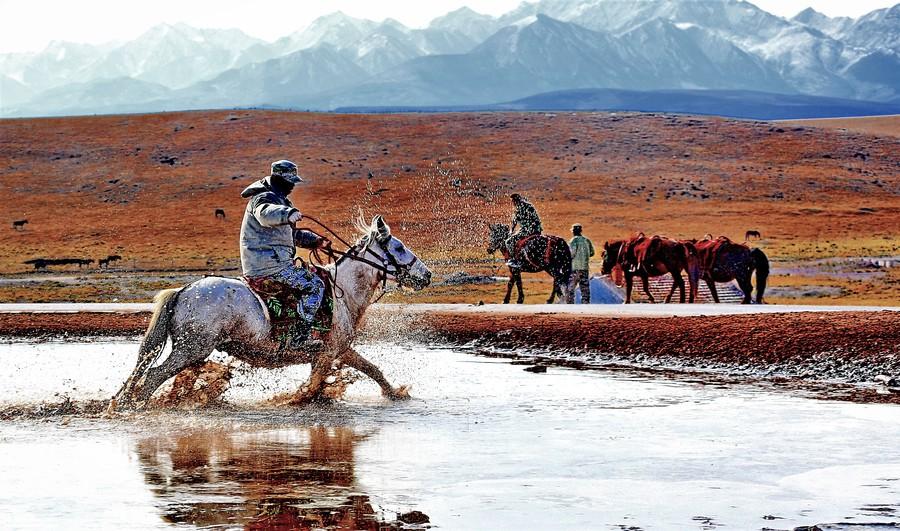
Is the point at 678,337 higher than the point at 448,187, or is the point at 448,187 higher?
the point at 448,187

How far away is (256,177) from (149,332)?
5571cm

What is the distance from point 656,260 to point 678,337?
9.54 m

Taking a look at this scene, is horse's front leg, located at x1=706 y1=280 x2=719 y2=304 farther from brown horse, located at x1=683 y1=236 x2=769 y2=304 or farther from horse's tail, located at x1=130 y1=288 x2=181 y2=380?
horse's tail, located at x1=130 y1=288 x2=181 y2=380

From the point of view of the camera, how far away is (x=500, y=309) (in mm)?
24438

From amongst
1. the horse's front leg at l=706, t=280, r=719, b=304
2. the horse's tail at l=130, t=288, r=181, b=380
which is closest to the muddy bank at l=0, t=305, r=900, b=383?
the horse's front leg at l=706, t=280, r=719, b=304

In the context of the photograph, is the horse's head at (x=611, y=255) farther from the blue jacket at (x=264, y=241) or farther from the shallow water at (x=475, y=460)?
the blue jacket at (x=264, y=241)

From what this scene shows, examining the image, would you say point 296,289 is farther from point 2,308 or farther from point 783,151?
point 783,151

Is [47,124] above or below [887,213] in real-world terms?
above

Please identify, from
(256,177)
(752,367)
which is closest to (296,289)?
(752,367)

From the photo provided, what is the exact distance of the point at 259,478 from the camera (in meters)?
9.11

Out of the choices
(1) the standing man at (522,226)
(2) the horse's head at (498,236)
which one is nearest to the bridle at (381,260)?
(1) the standing man at (522,226)

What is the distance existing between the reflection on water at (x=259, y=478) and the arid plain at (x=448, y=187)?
59.3 ft

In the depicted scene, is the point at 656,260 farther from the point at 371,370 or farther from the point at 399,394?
the point at 371,370

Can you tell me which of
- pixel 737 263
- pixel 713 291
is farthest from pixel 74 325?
pixel 737 263
